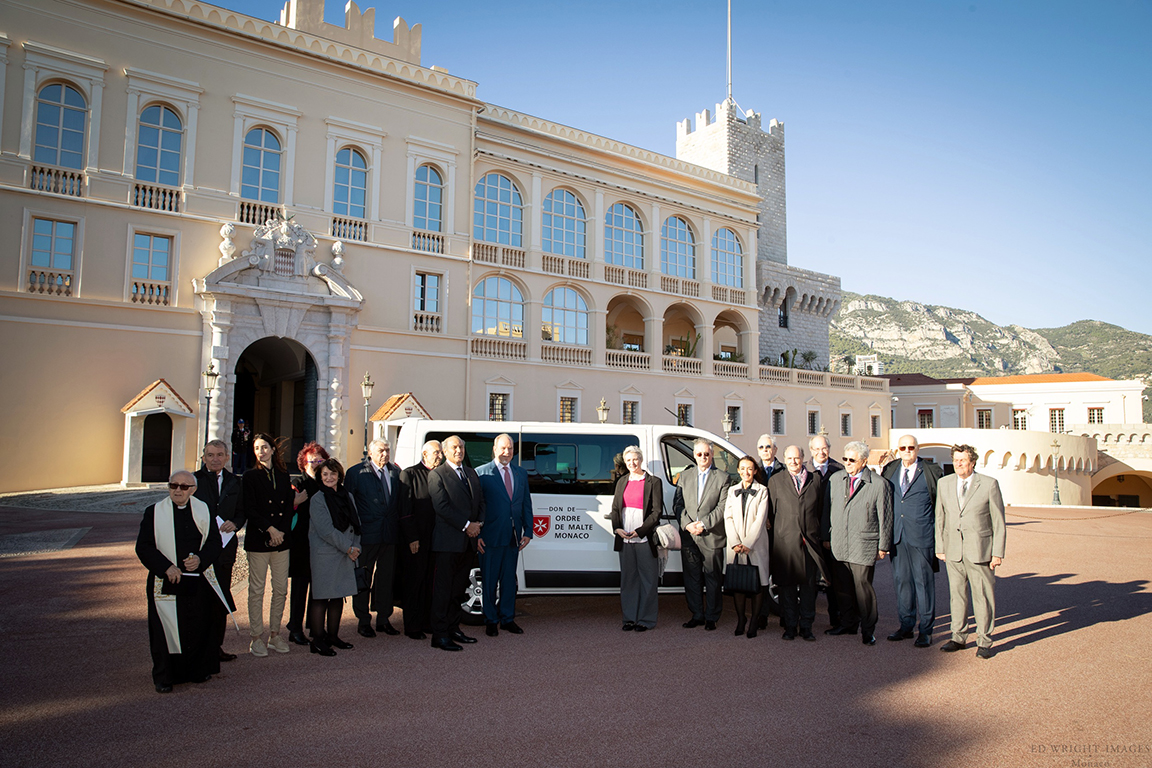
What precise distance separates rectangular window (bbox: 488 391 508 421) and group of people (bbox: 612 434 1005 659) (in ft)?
62.5

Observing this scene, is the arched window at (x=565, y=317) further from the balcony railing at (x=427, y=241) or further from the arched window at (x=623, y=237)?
the balcony railing at (x=427, y=241)

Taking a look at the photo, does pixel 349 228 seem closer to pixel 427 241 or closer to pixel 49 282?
pixel 427 241

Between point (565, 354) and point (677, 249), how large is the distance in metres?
8.22

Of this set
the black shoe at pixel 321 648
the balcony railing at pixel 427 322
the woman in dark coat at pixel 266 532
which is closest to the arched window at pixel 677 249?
the balcony railing at pixel 427 322

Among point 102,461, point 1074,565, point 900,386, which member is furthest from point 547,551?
point 900,386

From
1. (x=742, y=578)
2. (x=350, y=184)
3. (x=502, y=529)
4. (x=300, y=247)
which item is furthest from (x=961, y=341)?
(x=502, y=529)

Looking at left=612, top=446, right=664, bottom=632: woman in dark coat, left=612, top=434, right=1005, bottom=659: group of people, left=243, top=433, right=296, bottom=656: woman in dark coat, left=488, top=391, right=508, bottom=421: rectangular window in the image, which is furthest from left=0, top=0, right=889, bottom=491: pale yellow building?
left=612, top=434, right=1005, bottom=659: group of people

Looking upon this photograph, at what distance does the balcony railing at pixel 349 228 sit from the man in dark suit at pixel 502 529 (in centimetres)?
1840

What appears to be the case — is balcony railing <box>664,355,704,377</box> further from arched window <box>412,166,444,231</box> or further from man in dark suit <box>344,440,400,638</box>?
man in dark suit <box>344,440,400,638</box>

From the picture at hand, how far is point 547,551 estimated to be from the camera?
7.93 m

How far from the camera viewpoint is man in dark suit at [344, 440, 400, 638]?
7160 mm

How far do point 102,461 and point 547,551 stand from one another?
17.7 m

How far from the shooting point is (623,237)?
31.5 metres

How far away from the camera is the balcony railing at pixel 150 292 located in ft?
68.0
